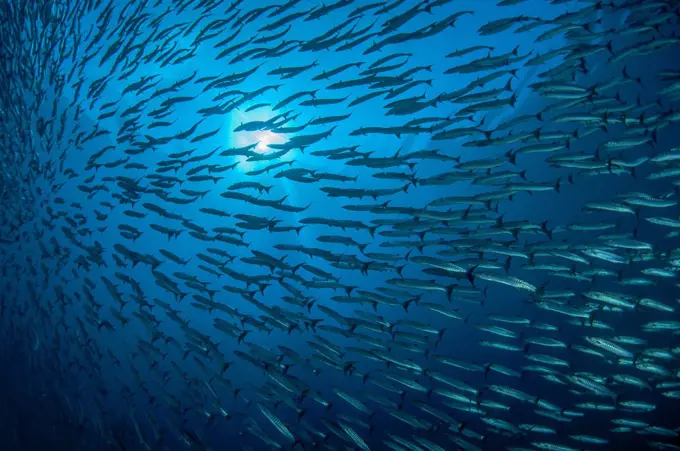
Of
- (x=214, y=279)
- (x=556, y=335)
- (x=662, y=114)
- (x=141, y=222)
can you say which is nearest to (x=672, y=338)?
(x=556, y=335)

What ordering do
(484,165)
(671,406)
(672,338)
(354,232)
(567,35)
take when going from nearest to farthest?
1. (484,165)
2. (567,35)
3. (671,406)
4. (672,338)
5. (354,232)

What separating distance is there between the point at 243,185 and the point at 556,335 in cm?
1014

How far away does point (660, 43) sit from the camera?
5.40 metres

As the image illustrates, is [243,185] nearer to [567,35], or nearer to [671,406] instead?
[567,35]

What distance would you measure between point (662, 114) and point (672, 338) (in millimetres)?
8382

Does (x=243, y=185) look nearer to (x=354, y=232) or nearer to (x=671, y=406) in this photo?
(x=671, y=406)

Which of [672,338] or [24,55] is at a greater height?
[24,55]

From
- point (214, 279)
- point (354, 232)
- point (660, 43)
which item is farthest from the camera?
point (214, 279)

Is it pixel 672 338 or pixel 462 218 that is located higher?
pixel 462 218

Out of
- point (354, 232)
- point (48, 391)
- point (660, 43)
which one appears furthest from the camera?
point (354, 232)

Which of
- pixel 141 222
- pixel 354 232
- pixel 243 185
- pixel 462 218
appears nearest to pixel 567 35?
pixel 462 218

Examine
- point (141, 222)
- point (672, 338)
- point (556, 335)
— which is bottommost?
point (672, 338)

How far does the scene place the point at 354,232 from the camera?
22.5m

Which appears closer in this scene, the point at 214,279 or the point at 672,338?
the point at 672,338
